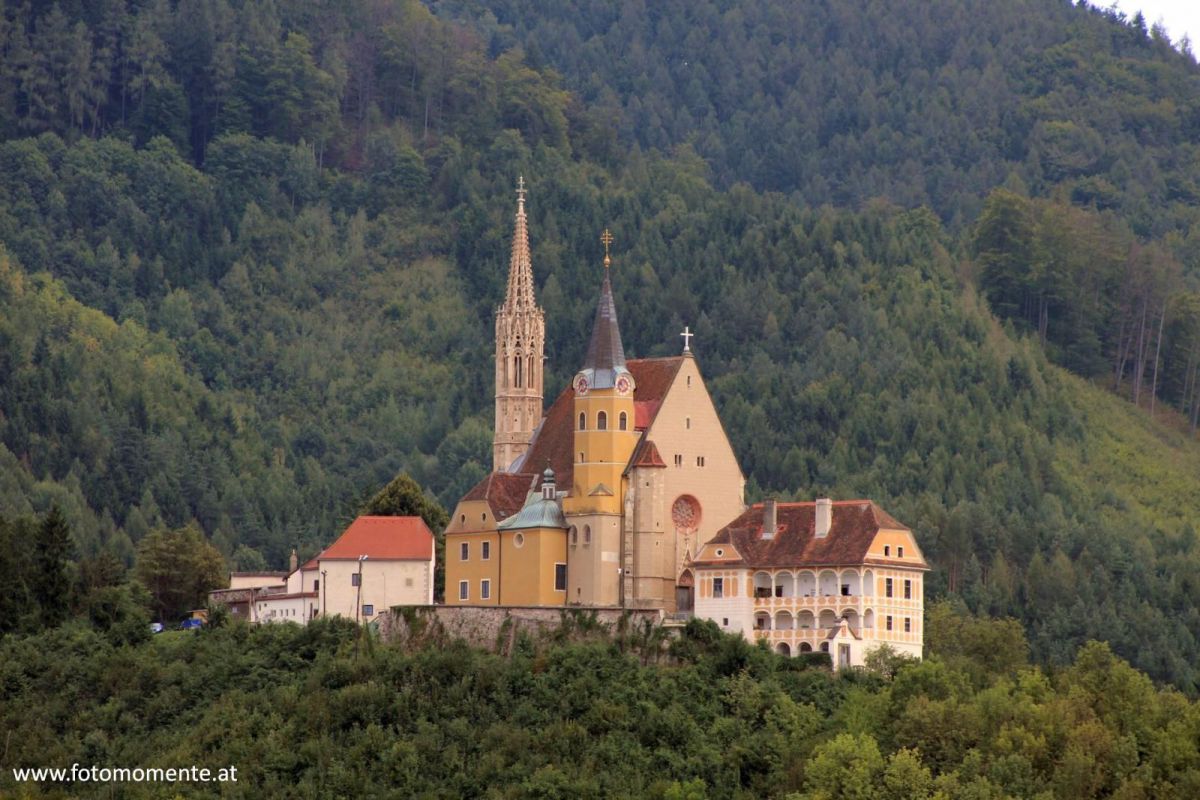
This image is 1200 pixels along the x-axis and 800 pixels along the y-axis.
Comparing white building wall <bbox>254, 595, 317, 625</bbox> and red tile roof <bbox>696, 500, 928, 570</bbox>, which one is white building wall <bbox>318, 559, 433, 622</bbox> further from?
red tile roof <bbox>696, 500, 928, 570</bbox>

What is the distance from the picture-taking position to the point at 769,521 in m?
97.2

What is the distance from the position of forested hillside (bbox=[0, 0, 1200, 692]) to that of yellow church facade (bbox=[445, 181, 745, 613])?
25162 millimetres

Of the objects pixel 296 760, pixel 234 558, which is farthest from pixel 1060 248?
pixel 296 760

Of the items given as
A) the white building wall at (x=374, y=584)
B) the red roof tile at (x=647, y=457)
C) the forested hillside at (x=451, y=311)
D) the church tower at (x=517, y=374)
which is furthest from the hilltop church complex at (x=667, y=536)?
the forested hillside at (x=451, y=311)

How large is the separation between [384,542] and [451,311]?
5745 centimetres

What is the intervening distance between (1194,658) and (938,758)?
37.7m

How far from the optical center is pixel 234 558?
132 meters

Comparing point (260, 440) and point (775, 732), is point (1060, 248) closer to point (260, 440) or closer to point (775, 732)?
point (260, 440)

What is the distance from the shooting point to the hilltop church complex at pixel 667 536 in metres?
94.7

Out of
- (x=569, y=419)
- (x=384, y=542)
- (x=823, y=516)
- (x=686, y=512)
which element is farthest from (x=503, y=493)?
(x=823, y=516)

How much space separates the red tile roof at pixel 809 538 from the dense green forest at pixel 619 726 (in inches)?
134

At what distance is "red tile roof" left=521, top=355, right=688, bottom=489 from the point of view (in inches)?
3976

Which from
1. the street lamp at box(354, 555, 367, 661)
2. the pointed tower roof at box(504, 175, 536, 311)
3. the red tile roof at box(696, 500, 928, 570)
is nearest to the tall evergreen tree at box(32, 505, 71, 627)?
the street lamp at box(354, 555, 367, 661)

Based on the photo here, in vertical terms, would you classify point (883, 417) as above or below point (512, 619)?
above
